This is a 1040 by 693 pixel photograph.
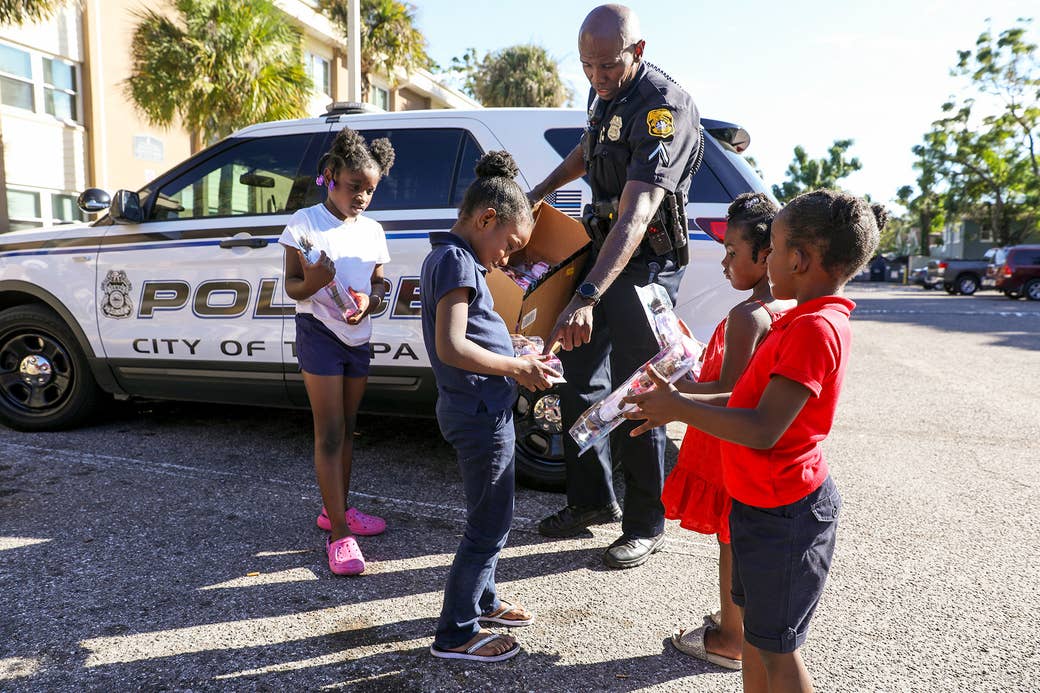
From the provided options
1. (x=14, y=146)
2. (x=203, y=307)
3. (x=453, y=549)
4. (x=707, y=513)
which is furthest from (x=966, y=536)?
(x=14, y=146)

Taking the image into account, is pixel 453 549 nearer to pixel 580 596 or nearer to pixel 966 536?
pixel 580 596

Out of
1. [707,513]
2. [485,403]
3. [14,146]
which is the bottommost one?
[707,513]

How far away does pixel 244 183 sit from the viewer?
4.38 metres

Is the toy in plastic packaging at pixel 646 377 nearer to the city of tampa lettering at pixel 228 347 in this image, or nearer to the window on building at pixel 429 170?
the city of tampa lettering at pixel 228 347

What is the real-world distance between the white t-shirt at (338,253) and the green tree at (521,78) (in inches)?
962

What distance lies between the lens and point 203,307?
14.1 ft

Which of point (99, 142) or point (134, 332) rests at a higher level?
point (99, 142)

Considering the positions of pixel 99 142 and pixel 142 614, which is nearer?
pixel 142 614

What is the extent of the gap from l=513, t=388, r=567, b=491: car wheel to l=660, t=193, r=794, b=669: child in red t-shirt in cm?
140

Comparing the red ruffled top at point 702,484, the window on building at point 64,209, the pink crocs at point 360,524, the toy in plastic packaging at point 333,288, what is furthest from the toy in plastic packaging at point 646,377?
the window on building at point 64,209

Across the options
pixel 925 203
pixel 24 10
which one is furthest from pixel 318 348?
pixel 925 203

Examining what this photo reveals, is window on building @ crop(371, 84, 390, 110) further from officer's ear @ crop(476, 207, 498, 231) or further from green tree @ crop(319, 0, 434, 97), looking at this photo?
officer's ear @ crop(476, 207, 498, 231)

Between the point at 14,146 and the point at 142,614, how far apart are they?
1551 centimetres

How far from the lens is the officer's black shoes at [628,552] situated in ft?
10.1
